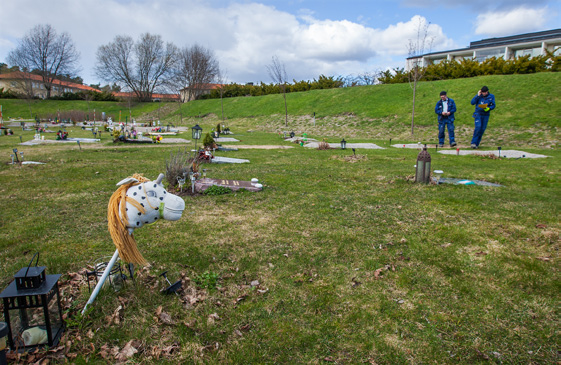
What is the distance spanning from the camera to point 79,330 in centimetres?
290

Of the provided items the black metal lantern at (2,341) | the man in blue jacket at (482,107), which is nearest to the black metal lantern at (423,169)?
the black metal lantern at (2,341)

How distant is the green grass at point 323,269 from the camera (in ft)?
9.32

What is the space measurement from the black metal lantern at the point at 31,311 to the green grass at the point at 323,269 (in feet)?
0.63

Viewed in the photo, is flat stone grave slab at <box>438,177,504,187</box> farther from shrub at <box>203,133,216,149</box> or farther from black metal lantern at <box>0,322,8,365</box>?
shrub at <box>203,133,216,149</box>

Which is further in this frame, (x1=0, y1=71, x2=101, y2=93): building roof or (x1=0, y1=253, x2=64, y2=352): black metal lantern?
(x1=0, y1=71, x2=101, y2=93): building roof

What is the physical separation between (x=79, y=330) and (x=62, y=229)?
3.04m

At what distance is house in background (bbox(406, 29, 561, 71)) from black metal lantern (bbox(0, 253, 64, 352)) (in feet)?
133

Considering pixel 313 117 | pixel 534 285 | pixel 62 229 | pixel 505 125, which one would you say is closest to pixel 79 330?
pixel 62 229

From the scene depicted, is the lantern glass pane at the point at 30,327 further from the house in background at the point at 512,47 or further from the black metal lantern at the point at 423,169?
the house in background at the point at 512,47

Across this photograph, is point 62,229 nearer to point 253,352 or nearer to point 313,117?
point 253,352

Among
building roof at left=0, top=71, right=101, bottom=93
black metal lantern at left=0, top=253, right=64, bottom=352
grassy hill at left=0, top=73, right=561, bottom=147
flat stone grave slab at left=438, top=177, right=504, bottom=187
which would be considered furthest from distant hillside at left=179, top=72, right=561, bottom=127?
building roof at left=0, top=71, right=101, bottom=93

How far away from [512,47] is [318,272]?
50692mm

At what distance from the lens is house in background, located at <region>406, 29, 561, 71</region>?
126 feet

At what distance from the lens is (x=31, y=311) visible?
8.89ft
